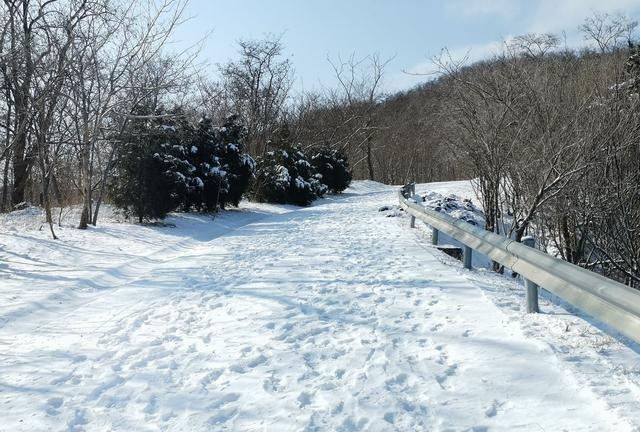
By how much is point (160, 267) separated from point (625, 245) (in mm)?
9011

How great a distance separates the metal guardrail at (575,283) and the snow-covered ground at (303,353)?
1.25 ft

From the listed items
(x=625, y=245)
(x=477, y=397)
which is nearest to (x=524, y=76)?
(x=625, y=245)

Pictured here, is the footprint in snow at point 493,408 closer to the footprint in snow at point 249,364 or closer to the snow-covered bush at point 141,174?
the footprint in snow at point 249,364

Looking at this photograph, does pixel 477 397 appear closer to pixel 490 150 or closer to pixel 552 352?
pixel 552 352

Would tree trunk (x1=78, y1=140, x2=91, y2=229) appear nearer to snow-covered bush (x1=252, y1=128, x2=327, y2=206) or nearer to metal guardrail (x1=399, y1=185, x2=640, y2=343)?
metal guardrail (x1=399, y1=185, x2=640, y2=343)

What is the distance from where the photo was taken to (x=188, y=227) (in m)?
15.4

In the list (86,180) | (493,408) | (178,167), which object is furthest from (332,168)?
(493,408)

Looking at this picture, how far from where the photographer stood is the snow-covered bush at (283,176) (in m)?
27.7

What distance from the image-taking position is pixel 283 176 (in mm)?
27406

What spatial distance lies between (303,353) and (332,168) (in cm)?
3630

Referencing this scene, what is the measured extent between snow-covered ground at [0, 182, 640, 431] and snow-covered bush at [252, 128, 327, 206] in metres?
19.6

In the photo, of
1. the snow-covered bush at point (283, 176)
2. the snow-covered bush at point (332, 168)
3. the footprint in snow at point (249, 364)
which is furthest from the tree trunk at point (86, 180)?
the snow-covered bush at point (332, 168)

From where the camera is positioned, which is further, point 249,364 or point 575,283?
point 249,364

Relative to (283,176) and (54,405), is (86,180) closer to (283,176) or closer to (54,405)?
(54,405)
